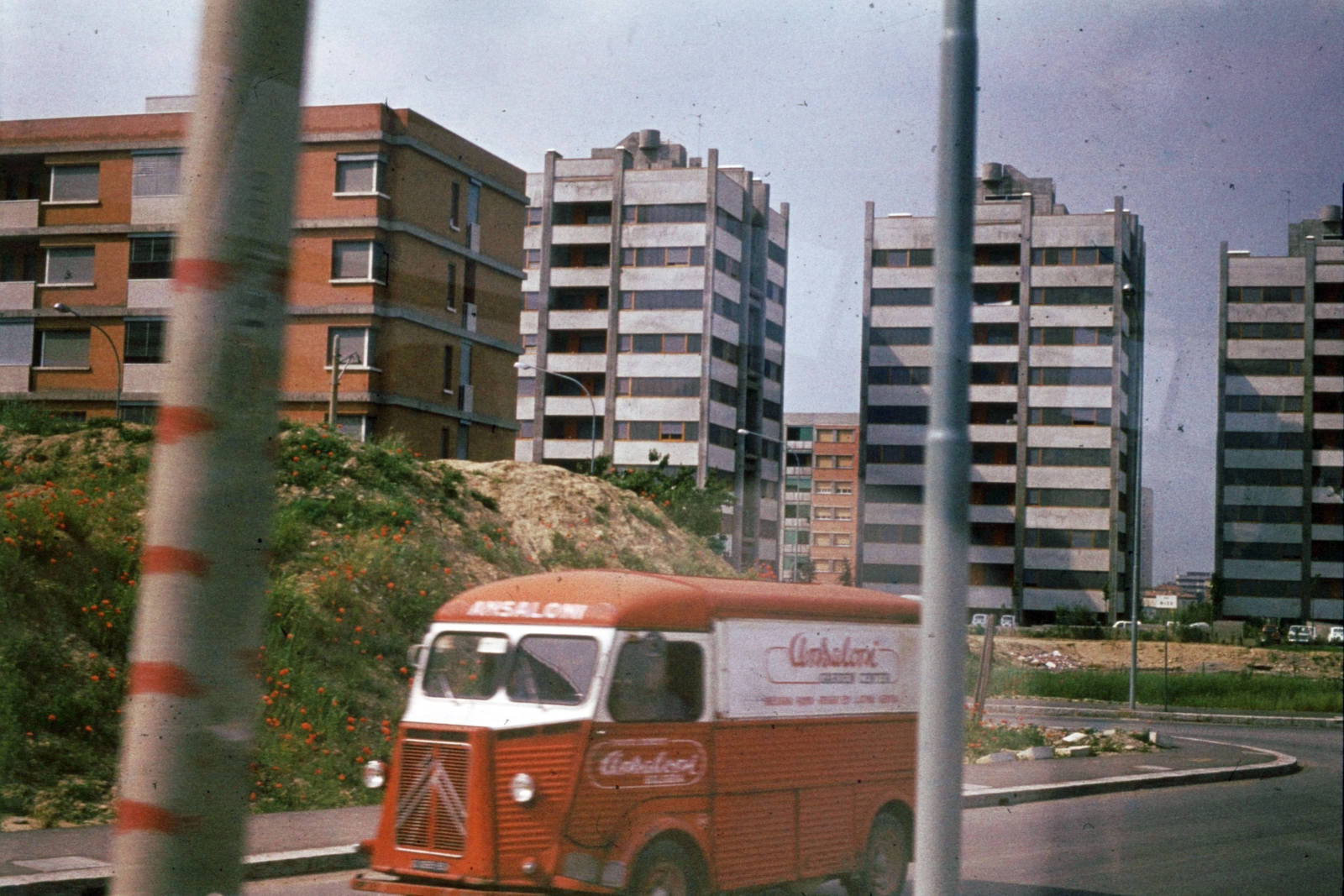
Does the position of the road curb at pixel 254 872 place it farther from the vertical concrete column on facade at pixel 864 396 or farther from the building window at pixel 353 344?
the vertical concrete column on facade at pixel 864 396

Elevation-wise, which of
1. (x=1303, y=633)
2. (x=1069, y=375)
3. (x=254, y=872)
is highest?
(x=1069, y=375)

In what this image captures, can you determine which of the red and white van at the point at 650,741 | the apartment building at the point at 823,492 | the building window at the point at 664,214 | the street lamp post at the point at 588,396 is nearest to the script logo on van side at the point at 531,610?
the red and white van at the point at 650,741

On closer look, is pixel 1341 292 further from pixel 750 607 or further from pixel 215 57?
pixel 215 57

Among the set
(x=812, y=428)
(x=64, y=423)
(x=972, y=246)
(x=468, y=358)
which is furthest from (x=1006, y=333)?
(x=64, y=423)

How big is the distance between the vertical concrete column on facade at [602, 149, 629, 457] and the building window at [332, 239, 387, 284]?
996 mm

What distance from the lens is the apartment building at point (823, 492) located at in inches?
186

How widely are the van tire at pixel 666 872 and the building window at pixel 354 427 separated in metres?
1.96

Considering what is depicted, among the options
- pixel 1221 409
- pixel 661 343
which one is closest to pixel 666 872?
pixel 661 343

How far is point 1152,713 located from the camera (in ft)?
13.9

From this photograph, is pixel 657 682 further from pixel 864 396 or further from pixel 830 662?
pixel 864 396

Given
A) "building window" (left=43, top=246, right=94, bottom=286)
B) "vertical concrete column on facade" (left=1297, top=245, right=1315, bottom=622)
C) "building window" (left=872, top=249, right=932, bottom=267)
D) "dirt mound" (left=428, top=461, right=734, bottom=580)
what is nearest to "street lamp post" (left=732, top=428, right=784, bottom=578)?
"dirt mound" (left=428, top=461, right=734, bottom=580)

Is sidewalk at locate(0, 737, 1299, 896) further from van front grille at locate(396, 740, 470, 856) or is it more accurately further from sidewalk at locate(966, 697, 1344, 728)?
van front grille at locate(396, 740, 470, 856)

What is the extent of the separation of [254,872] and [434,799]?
10.2 feet

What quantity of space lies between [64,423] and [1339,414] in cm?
633
